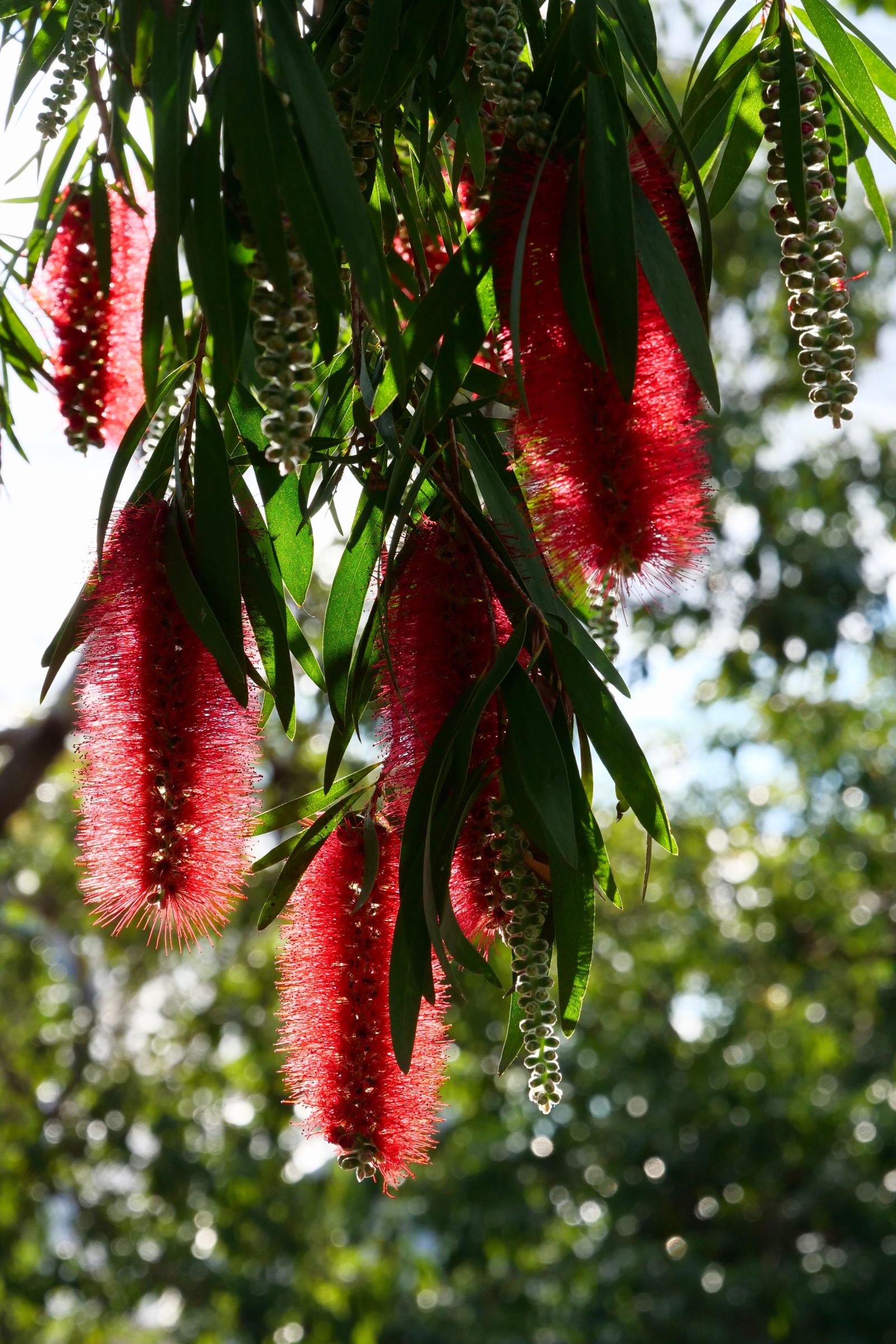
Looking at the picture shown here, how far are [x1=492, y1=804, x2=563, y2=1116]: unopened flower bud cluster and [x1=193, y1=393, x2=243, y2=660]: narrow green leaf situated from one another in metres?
0.22

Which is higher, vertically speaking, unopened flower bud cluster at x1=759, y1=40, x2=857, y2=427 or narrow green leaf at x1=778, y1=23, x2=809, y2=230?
narrow green leaf at x1=778, y1=23, x2=809, y2=230

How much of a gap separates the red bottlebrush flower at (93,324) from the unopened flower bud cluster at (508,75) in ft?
1.50

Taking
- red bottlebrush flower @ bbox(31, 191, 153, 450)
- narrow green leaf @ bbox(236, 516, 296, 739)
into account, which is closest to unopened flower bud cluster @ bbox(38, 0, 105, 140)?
red bottlebrush flower @ bbox(31, 191, 153, 450)

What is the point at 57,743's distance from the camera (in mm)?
3562

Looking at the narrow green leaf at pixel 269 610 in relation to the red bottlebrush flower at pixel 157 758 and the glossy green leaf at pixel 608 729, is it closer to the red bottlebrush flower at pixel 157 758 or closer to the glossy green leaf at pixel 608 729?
the red bottlebrush flower at pixel 157 758

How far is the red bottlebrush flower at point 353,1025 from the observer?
0.92m

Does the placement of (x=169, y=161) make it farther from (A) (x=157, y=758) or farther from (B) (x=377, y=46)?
(A) (x=157, y=758)

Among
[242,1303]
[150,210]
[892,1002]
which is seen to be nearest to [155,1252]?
[242,1303]

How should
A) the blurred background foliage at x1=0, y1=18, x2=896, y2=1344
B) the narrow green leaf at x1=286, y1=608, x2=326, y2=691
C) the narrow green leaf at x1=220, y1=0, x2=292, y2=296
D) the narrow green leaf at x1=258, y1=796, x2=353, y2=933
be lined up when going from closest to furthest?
the narrow green leaf at x1=220, y1=0, x2=292, y2=296
the narrow green leaf at x1=258, y1=796, x2=353, y2=933
the narrow green leaf at x1=286, y1=608, x2=326, y2=691
the blurred background foliage at x1=0, y1=18, x2=896, y2=1344

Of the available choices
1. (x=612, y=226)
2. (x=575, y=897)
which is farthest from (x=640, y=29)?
(x=575, y=897)

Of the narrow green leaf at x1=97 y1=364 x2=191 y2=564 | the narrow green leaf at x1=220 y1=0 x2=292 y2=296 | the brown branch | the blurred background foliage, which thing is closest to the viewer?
the narrow green leaf at x1=220 y1=0 x2=292 y2=296

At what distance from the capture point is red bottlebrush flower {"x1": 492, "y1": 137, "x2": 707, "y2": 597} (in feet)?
2.60

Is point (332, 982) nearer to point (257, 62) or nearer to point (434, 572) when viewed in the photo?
point (434, 572)

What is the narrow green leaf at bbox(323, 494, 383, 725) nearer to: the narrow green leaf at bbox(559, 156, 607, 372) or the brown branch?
the narrow green leaf at bbox(559, 156, 607, 372)
